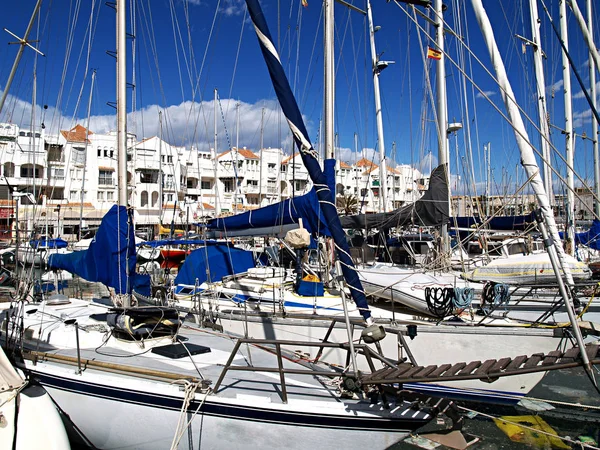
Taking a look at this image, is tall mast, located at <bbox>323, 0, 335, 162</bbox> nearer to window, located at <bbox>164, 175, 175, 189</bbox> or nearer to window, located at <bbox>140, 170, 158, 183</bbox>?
window, located at <bbox>164, 175, 175, 189</bbox>

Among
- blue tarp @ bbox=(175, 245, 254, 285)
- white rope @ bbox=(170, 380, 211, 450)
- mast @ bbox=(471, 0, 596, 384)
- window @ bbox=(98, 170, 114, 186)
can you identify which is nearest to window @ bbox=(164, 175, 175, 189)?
window @ bbox=(98, 170, 114, 186)

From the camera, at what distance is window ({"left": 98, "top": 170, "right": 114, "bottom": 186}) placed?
5393 cm

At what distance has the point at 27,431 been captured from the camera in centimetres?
528

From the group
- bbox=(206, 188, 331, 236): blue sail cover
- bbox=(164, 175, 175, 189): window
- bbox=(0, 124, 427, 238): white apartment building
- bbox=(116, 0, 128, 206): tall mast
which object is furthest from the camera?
bbox=(164, 175, 175, 189): window

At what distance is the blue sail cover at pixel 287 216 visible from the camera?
1051cm

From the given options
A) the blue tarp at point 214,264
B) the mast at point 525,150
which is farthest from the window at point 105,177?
the mast at point 525,150

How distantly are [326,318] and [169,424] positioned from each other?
4.50m

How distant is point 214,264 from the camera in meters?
13.4

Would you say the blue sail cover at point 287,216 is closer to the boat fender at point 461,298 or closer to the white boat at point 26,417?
the boat fender at point 461,298

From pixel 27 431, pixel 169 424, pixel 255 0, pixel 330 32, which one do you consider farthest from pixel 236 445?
pixel 330 32

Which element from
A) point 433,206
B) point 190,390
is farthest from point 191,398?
point 433,206

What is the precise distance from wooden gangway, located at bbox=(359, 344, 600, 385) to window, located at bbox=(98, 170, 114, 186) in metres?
54.4

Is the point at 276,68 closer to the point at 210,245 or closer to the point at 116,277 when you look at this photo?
the point at 116,277

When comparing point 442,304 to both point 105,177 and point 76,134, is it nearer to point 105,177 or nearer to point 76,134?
point 105,177
